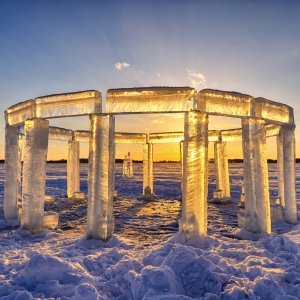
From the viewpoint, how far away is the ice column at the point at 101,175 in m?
8.03

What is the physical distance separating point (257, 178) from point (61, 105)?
21.3ft

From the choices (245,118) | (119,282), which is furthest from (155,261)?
(245,118)

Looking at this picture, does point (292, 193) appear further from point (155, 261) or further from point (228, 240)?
point (155, 261)

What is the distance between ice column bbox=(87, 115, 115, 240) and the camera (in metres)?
8.03

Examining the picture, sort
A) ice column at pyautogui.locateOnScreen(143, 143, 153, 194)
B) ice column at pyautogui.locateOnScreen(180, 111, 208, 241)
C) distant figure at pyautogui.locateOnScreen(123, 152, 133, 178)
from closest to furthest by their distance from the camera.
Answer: ice column at pyautogui.locateOnScreen(180, 111, 208, 241), ice column at pyautogui.locateOnScreen(143, 143, 153, 194), distant figure at pyautogui.locateOnScreen(123, 152, 133, 178)

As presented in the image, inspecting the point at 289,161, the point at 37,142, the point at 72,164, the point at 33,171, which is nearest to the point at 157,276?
the point at 33,171

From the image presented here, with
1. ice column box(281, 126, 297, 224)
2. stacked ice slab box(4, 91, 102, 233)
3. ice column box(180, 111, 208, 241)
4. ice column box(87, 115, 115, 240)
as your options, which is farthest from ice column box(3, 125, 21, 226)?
ice column box(281, 126, 297, 224)

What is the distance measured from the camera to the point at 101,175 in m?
8.05

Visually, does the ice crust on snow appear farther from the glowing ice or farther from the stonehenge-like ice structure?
the glowing ice

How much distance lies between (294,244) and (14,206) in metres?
10.0

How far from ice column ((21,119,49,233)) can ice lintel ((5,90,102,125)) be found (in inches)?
16.2

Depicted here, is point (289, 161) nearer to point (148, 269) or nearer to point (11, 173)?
point (148, 269)

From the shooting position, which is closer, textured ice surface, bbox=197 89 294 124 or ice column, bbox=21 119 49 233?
textured ice surface, bbox=197 89 294 124

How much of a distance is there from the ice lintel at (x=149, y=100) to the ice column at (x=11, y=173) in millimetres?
5230
